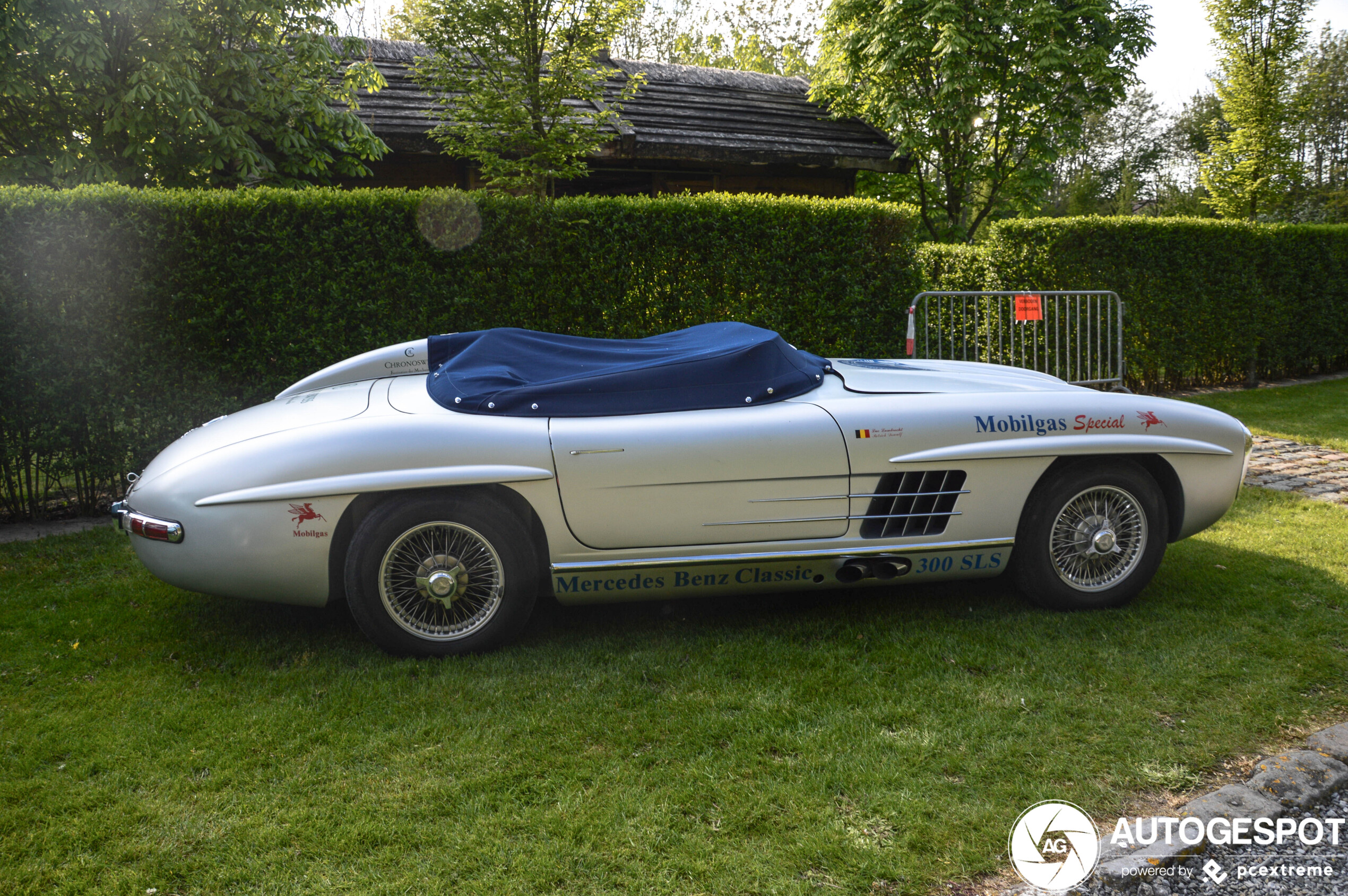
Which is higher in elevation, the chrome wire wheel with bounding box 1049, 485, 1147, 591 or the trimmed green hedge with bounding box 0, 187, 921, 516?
the trimmed green hedge with bounding box 0, 187, 921, 516

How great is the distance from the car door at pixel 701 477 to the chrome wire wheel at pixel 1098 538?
1.09 meters

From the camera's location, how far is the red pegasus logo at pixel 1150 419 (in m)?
3.80

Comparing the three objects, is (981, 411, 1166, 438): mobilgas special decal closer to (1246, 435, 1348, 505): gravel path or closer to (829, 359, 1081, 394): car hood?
(829, 359, 1081, 394): car hood

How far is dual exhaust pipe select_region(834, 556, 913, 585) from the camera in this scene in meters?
3.55

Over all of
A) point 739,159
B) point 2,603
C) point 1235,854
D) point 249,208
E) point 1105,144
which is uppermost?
point 1105,144

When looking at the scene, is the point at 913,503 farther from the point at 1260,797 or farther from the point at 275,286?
the point at 275,286

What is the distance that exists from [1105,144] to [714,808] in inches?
2277

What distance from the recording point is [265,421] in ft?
12.0

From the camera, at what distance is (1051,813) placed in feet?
7.85

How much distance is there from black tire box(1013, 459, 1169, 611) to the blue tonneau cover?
46.3 inches

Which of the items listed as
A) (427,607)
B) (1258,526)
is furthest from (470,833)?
(1258,526)

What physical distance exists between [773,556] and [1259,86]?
63.2 ft

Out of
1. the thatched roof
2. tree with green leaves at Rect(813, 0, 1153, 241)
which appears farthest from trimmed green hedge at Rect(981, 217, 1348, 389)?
the thatched roof

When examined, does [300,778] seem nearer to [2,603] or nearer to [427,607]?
[427,607]
